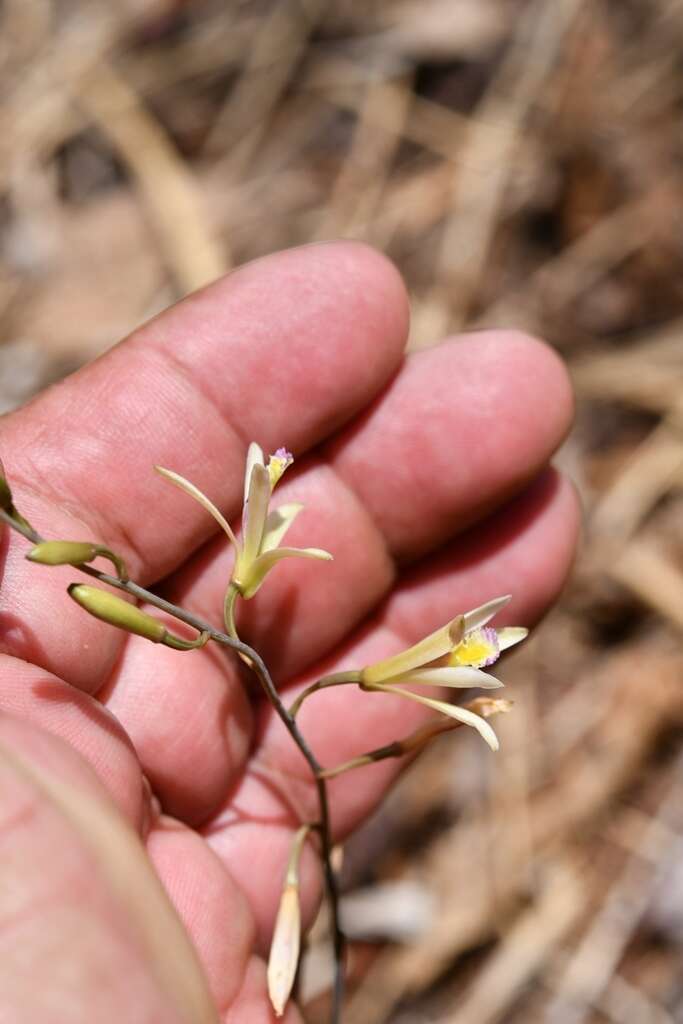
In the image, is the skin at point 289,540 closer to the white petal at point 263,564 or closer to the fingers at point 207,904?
the fingers at point 207,904

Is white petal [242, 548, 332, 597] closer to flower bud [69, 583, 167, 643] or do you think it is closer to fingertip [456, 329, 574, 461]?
flower bud [69, 583, 167, 643]

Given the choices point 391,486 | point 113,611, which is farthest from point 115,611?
point 391,486

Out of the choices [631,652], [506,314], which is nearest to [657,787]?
[631,652]

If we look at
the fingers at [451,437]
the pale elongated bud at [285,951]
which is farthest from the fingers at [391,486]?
the pale elongated bud at [285,951]

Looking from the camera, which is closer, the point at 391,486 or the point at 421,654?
the point at 421,654

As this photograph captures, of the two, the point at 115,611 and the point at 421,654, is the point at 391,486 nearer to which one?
the point at 421,654
